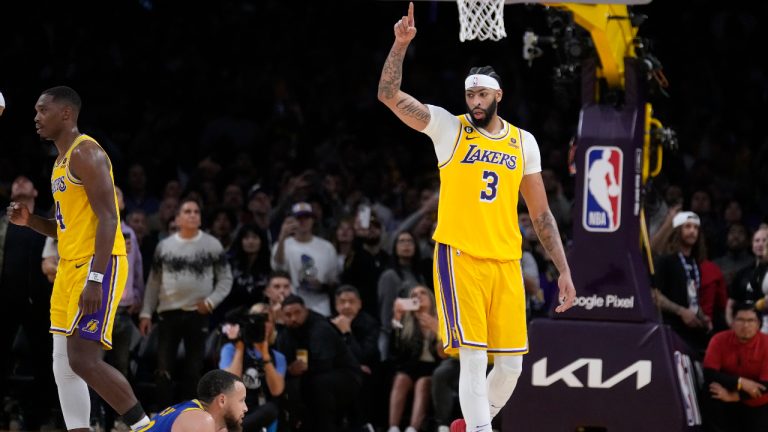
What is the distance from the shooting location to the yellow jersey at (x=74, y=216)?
25.5 feet

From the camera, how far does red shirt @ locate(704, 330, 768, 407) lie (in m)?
11.2

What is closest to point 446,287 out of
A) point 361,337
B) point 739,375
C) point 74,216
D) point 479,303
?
point 479,303

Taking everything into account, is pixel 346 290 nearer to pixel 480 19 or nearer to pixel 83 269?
pixel 480 19

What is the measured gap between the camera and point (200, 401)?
7301 mm

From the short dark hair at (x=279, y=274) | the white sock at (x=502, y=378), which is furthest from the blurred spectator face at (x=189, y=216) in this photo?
the white sock at (x=502, y=378)

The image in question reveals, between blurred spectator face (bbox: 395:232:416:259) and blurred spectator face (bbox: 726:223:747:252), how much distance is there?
10.3ft

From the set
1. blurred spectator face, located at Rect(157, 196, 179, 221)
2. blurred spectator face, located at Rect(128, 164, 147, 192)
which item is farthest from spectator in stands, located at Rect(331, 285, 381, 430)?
blurred spectator face, located at Rect(128, 164, 147, 192)

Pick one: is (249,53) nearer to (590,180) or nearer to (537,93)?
(537,93)

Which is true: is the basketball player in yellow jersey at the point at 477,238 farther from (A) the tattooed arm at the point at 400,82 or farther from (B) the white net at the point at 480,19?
(B) the white net at the point at 480,19

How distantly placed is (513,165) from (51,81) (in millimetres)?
9905

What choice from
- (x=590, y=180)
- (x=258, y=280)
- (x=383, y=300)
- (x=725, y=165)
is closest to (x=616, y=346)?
(x=590, y=180)

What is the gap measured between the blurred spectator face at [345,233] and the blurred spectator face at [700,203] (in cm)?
359

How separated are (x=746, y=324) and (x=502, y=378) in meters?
3.99

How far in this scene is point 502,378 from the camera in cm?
781
